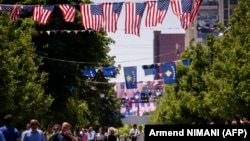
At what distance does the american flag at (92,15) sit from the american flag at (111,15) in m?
0.26

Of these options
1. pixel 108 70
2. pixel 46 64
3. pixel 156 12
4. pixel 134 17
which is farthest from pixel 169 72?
pixel 156 12

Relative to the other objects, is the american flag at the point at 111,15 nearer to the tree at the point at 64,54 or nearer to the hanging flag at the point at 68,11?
the hanging flag at the point at 68,11

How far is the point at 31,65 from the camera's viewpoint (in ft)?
136

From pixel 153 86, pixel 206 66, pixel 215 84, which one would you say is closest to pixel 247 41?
pixel 215 84

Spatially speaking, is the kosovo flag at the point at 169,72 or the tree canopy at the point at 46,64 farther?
the kosovo flag at the point at 169,72

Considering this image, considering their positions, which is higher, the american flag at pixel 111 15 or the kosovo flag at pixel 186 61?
the american flag at pixel 111 15

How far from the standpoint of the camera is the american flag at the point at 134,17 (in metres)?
30.6

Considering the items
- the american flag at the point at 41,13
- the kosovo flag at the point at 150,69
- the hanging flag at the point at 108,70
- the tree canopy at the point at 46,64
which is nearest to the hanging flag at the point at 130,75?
the hanging flag at the point at 108,70

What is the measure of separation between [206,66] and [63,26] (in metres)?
9.56

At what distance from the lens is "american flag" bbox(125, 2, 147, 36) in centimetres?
3058

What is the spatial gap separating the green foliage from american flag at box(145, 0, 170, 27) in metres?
7.46

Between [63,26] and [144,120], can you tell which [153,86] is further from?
[144,120]

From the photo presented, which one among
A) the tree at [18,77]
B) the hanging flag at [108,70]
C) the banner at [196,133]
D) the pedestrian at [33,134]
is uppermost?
the banner at [196,133]

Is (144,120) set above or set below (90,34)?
below
